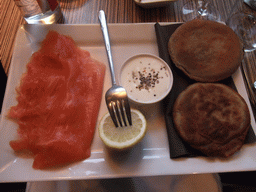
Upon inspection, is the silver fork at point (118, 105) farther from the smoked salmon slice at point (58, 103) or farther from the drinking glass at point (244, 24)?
the drinking glass at point (244, 24)

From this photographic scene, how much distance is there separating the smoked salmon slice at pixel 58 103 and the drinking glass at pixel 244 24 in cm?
124

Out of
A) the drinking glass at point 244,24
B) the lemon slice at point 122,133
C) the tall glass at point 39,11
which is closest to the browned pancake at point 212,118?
the lemon slice at point 122,133

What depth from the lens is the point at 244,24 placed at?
5.62ft

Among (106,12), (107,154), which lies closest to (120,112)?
(107,154)

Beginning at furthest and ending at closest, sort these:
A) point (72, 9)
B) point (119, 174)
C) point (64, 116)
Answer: point (72, 9) < point (64, 116) < point (119, 174)

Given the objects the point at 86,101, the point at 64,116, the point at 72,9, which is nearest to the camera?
the point at 64,116

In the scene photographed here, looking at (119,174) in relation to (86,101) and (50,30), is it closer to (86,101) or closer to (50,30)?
(86,101)

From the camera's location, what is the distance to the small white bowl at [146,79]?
139cm

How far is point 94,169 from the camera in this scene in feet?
4.03

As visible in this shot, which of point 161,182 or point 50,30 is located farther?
point 50,30

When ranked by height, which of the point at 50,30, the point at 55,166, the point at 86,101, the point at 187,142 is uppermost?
the point at 50,30

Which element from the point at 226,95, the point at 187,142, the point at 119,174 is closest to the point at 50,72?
the point at 119,174

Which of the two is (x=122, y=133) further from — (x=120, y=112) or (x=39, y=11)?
(x=39, y=11)

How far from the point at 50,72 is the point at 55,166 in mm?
700
